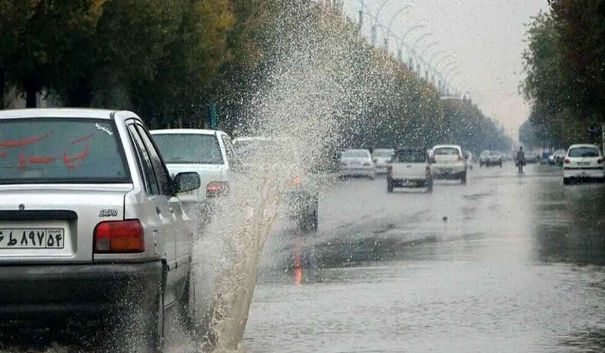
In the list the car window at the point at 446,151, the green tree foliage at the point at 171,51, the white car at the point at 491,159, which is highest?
the green tree foliage at the point at 171,51

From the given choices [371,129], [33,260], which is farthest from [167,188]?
[371,129]

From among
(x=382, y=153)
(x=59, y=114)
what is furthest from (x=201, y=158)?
(x=382, y=153)

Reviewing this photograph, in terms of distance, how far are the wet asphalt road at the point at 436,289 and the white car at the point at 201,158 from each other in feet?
3.86

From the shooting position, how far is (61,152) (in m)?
9.09

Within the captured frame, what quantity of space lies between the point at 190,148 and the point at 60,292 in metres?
12.6

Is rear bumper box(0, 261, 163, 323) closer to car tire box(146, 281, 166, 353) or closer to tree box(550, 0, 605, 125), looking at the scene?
car tire box(146, 281, 166, 353)

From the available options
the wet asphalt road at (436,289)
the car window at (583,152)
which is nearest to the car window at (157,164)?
the wet asphalt road at (436,289)

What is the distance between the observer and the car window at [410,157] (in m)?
52.6

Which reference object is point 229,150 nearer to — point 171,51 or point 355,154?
point 171,51

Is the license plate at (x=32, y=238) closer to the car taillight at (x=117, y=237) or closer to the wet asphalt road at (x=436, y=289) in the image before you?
the car taillight at (x=117, y=237)

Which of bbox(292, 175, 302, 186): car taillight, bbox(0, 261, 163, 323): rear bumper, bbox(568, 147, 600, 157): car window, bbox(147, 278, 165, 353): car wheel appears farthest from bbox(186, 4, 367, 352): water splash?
bbox(568, 147, 600, 157): car window

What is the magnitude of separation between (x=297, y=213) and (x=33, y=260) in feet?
60.1

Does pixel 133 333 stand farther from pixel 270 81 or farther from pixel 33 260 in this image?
pixel 270 81

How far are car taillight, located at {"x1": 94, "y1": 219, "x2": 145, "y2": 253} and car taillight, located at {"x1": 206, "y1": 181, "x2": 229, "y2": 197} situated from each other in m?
11.2
